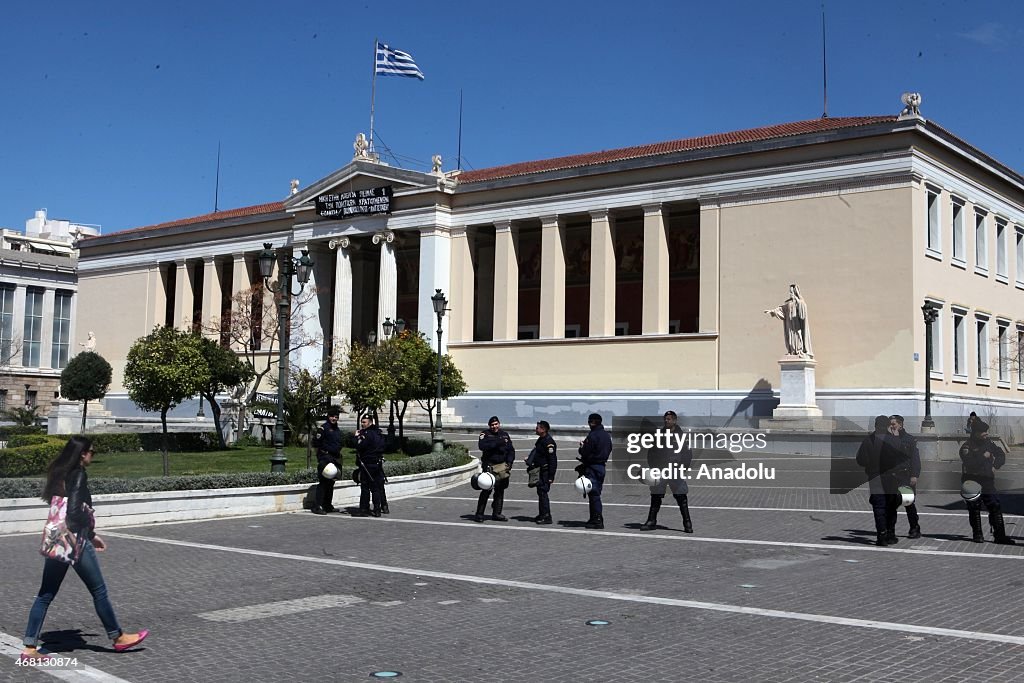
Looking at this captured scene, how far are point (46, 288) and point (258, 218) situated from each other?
30.6 m

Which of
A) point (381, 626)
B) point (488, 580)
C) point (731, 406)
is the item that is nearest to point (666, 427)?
point (488, 580)

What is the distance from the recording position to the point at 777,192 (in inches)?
1483

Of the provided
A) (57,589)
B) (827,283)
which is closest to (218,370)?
(827,283)

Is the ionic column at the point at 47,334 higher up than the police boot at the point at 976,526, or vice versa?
the ionic column at the point at 47,334

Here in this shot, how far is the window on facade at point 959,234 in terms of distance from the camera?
125ft

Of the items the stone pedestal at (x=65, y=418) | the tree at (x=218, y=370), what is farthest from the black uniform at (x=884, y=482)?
the stone pedestal at (x=65, y=418)

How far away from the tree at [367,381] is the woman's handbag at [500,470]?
13.3 m

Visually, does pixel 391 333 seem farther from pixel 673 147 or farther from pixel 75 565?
pixel 75 565

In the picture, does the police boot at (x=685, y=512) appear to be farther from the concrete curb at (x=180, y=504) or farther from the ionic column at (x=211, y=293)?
the ionic column at (x=211, y=293)

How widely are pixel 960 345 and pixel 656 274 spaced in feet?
37.1

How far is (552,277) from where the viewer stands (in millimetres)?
43344

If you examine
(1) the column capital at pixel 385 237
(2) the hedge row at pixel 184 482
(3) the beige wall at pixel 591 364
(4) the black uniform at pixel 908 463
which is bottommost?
(2) the hedge row at pixel 184 482

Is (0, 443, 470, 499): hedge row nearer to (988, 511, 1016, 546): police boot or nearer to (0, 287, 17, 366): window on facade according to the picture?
(988, 511, 1016, 546): police boot

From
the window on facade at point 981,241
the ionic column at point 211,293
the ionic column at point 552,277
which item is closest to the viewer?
the window on facade at point 981,241
